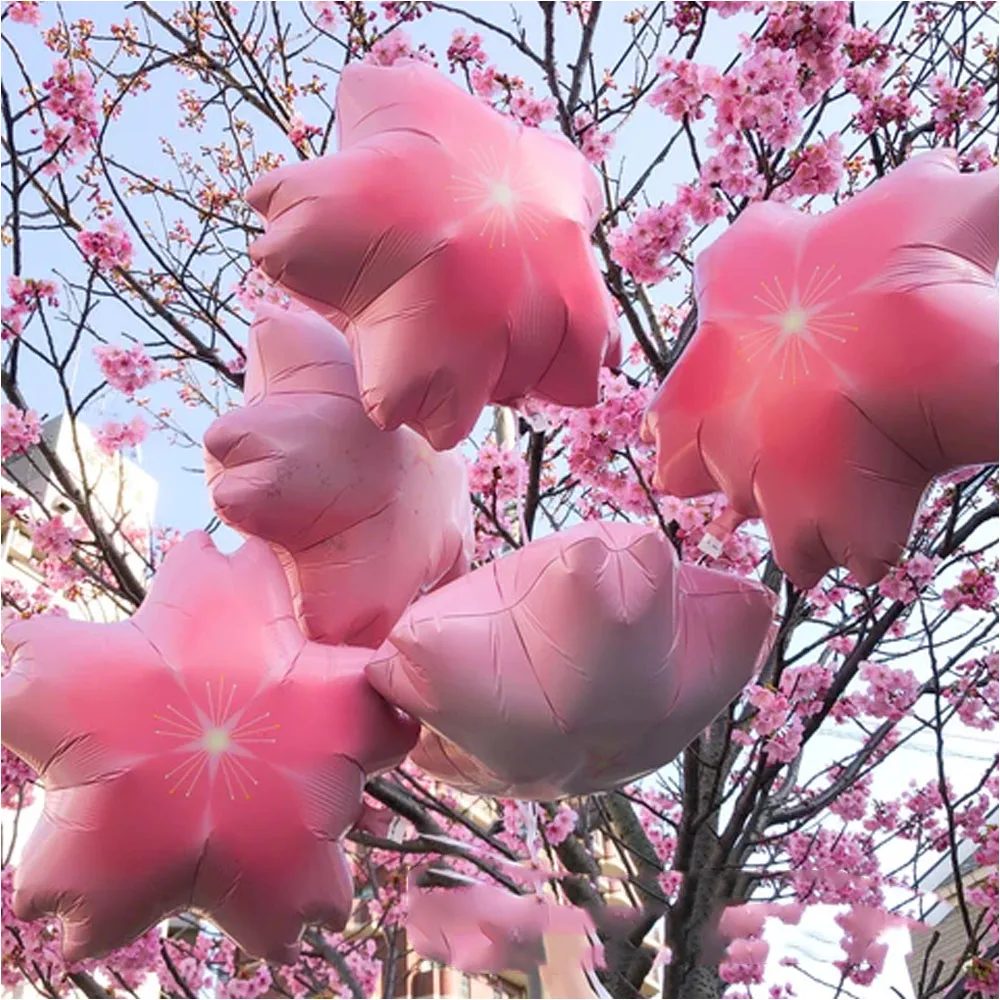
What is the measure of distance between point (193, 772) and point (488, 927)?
1.52 feet

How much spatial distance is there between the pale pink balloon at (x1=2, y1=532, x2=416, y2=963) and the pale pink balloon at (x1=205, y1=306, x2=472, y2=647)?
0.12 m

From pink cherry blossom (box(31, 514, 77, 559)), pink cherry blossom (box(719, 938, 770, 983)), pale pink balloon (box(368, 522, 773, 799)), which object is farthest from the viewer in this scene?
pink cherry blossom (box(31, 514, 77, 559))

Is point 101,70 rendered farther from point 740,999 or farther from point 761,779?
point 740,999

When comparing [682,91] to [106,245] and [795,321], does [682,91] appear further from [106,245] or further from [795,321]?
[106,245]

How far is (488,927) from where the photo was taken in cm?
134

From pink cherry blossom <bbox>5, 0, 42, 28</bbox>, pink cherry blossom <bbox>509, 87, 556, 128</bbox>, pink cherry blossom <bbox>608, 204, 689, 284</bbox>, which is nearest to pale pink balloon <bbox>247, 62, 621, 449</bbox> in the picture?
pink cherry blossom <bbox>608, 204, 689, 284</bbox>

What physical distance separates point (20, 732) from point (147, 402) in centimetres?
353

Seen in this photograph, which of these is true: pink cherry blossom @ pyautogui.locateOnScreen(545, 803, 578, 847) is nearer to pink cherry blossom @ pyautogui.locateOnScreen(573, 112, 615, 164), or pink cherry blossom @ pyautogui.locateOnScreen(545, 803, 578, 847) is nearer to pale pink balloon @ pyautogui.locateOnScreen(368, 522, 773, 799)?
pale pink balloon @ pyautogui.locateOnScreen(368, 522, 773, 799)

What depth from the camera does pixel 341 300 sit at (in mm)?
1286

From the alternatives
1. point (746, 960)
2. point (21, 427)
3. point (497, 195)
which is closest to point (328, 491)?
point (497, 195)

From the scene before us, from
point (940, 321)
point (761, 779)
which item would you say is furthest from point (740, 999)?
point (940, 321)

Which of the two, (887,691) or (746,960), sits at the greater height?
(887,691)

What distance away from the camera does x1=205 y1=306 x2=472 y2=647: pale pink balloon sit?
4.47 ft

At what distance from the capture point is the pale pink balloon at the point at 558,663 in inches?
44.6
